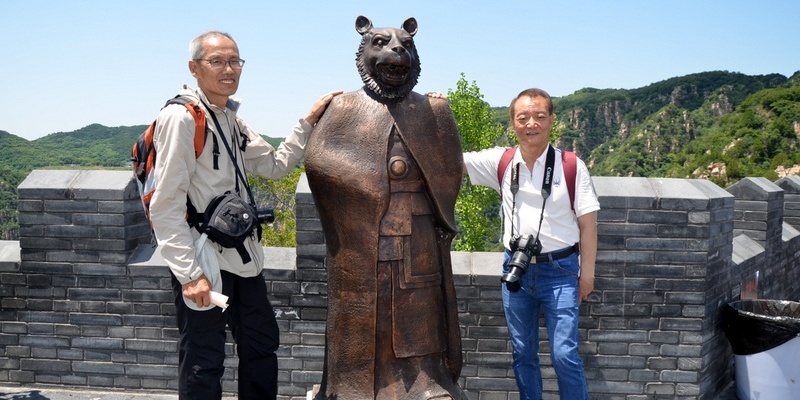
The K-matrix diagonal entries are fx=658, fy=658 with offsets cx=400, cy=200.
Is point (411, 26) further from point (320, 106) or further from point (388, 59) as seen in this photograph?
point (320, 106)

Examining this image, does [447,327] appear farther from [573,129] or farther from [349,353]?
[573,129]

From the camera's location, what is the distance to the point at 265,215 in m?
3.29

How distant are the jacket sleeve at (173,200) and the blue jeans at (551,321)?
1.67 metres

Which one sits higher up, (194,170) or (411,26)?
(411,26)

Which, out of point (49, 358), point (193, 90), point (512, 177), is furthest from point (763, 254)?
point (49, 358)

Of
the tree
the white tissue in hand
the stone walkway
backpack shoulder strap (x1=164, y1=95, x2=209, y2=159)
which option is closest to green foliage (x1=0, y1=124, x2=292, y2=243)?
the tree

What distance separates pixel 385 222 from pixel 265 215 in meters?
0.69

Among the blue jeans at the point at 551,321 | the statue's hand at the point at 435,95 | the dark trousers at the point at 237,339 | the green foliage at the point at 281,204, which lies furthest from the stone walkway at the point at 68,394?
the green foliage at the point at 281,204

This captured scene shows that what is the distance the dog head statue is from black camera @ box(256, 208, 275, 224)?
2.68ft

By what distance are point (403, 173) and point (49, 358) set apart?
3345 millimetres

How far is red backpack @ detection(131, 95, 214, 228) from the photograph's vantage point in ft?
9.78

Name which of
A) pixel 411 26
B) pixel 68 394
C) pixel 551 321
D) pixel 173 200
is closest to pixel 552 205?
pixel 551 321

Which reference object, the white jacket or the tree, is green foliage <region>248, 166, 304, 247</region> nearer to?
the tree

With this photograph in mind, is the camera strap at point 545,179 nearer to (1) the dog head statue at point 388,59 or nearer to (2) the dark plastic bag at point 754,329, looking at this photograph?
(1) the dog head statue at point 388,59
